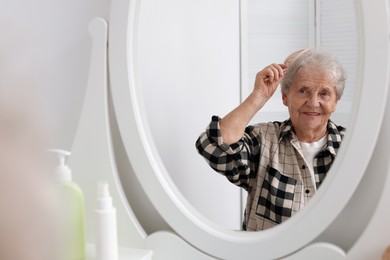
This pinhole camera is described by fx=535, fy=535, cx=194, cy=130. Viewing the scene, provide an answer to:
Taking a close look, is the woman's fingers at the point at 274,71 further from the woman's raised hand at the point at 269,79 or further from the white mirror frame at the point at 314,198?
the white mirror frame at the point at 314,198

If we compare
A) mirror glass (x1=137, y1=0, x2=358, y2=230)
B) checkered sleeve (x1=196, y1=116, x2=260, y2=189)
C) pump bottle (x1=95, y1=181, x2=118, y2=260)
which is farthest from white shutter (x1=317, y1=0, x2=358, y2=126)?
pump bottle (x1=95, y1=181, x2=118, y2=260)

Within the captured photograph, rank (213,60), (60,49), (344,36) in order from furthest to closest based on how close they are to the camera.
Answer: (60,49)
(213,60)
(344,36)

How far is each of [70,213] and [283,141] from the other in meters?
0.33

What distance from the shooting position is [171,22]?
87 cm

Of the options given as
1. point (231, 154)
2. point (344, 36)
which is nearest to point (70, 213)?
point (231, 154)

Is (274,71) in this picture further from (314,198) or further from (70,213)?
(70,213)

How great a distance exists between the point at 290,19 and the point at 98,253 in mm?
433

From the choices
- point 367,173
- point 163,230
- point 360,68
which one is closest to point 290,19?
point 360,68

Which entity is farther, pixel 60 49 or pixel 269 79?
pixel 60 49

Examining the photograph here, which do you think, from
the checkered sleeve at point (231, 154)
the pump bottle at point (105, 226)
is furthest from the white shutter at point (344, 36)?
the pump bottle at point (105, 226)

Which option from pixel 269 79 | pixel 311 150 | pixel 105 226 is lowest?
pixel 105 226

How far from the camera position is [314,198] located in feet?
2.53

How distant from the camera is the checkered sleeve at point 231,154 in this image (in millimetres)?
812

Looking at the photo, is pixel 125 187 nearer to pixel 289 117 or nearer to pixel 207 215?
pixel 207 215
